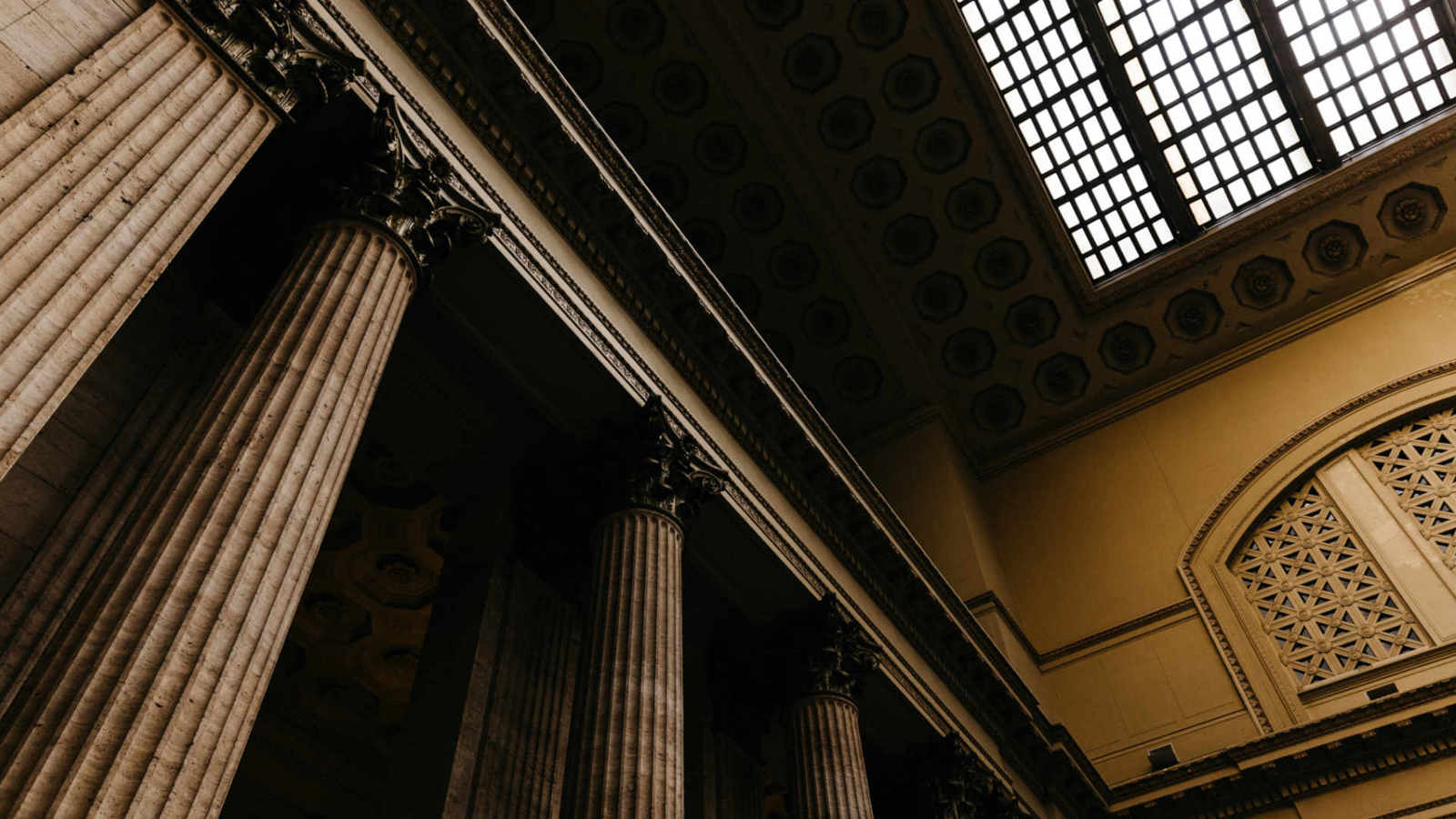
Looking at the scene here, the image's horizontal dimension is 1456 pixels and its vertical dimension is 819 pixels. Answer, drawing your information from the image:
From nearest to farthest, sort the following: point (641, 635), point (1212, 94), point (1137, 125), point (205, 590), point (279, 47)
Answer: point (205, 590)
point (279, 47)
point (641, 635)
point (1212, 94)
point (1137, 125)

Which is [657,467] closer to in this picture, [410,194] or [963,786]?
[410,194]

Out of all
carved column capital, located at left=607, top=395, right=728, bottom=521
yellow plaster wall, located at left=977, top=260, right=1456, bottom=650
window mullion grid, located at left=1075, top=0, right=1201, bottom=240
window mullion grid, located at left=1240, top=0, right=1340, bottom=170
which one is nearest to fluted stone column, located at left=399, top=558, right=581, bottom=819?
carved column capital, located at left=607, top=395, right=728, bottom=521

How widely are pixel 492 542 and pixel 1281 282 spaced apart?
1223 centimetres

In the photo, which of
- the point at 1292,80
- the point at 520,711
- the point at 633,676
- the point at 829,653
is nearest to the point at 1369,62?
the point at 1292,80

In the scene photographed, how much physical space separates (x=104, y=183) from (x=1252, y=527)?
1294 centimetres

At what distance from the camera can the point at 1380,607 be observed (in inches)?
444

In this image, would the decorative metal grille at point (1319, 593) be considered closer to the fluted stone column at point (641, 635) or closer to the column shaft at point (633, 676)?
the fluted stone column at point (641, 635)

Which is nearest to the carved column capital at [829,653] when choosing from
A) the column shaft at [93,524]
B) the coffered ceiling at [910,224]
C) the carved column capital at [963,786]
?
the carved column capital at [963,786]

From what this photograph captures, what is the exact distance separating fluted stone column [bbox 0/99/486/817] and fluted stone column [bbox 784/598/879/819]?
4422 mm

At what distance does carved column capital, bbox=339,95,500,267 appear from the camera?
4758mm

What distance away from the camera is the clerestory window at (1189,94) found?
45.5 ft

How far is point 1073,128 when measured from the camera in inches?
584

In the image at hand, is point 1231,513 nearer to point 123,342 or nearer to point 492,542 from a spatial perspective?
point 492,542

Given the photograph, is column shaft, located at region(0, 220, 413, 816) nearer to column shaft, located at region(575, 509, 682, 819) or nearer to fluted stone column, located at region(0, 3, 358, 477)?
fluted stone column, located at region(0, 3, 358, 477)
